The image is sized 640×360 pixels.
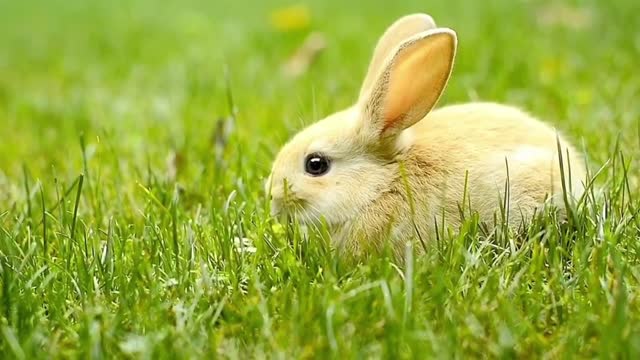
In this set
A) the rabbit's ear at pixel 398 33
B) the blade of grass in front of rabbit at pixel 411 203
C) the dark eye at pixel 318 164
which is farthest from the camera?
the rabbit's ear at pixel 398 33

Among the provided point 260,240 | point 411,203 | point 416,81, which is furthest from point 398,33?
point 260,240

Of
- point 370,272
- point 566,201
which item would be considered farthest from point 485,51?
point 370,272

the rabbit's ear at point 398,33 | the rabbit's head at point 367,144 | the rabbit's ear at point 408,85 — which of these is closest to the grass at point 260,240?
the rabbit's head at point 367,144

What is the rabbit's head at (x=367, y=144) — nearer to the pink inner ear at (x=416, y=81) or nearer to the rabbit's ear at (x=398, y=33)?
the pink inner ear at (x=416, y=81)

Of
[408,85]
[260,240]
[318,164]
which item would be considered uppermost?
[408,85]

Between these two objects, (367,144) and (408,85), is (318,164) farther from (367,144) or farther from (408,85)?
(408,85)

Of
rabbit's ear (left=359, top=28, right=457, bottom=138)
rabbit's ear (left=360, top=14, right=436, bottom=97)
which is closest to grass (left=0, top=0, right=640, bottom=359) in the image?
rabbit's ear (left=359, top=28, right=457, bottom=138)

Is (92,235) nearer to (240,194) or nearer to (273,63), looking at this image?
(240,194)
